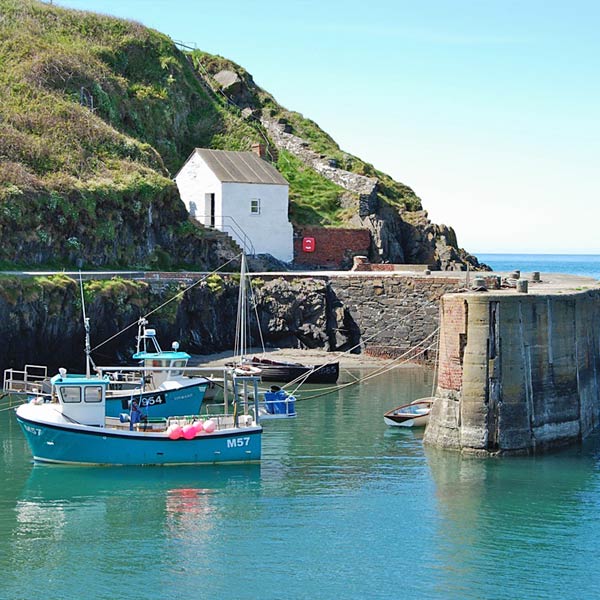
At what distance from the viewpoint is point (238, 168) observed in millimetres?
70750

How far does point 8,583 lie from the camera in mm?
24406

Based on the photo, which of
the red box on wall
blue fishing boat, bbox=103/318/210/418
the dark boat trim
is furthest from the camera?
the red box on wall

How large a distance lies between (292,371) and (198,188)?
72.8ft

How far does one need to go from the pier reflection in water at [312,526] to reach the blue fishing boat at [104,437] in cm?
47

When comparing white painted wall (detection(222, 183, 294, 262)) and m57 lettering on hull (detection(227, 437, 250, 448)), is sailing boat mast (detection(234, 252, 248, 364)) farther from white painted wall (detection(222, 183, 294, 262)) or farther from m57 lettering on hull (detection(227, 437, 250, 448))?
white painted wall (detection(222, 183, 294, 262))

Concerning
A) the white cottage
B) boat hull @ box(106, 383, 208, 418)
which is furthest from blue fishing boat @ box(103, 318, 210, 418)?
the white cottage

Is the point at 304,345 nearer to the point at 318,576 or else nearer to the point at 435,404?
the point at 435,404

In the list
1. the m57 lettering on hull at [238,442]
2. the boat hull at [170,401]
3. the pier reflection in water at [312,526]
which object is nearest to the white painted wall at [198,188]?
the boat hull at [170,401]

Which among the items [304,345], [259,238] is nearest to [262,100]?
[259,238]

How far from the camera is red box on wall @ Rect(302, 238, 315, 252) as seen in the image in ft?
230

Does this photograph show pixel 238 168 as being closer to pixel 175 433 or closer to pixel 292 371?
pixel 292 371

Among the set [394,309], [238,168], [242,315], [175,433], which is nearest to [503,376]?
[175,433]

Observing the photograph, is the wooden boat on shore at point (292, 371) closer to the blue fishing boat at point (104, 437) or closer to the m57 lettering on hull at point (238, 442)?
the m57 lettering on hull at point (238, 442)

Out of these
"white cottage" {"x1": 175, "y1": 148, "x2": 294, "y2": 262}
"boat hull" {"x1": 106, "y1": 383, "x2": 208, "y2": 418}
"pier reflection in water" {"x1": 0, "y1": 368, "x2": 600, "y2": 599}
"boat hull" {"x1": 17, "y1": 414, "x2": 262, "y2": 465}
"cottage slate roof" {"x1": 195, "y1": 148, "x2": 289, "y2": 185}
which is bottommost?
"pier reflection in water" {"x1": 0, "y1": 368, "x2": 600, "y2": 599}
